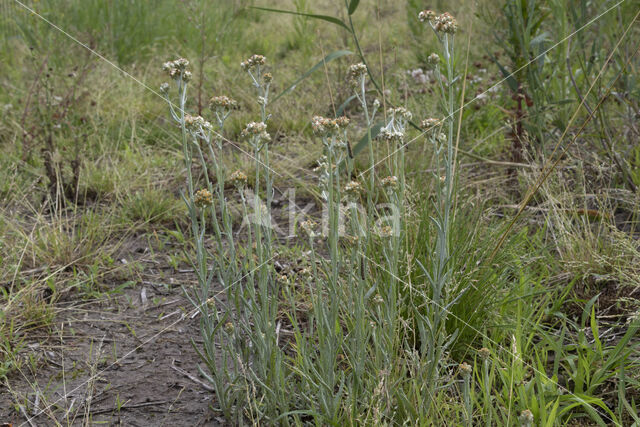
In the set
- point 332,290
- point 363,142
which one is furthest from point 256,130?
point 363,142

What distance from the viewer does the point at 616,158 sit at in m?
2.81

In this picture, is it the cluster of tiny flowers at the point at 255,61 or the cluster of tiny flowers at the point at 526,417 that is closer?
the cluster of tiny flowers at the point at 526,417

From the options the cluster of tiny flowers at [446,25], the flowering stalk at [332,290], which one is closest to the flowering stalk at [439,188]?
the cluster of tiny flowers at [446,25]

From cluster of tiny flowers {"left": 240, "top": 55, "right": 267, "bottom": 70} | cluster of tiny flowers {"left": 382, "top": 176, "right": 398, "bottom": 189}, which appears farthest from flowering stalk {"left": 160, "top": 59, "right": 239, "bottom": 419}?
cluster of tiny flowers {"left": 382, "top": 176, "right": 398, "bottom": 189}

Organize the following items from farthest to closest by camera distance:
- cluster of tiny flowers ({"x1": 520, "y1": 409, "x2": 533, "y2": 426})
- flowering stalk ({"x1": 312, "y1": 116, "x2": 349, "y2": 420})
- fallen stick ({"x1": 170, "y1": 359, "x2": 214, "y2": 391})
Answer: fallen stick ({"x1": 170, "y1": 359, "x2": 214, "y2": 391}), flowering stalk ({"x1": 312, "y1": 116, "x2": 349, "y2": 420}), cluster of tiny flowers ({"x1": 520, "y1": 409, "x2": 533, "y2": 426})

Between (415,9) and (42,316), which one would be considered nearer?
(42,316)

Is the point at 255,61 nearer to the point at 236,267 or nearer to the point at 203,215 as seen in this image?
the point at 203,215

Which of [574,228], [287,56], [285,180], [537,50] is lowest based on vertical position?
[574,228]

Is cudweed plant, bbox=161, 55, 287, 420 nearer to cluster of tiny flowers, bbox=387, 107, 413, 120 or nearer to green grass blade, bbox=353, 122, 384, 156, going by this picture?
cluster of tiny flowers, bbox=387, 107, 413, 120

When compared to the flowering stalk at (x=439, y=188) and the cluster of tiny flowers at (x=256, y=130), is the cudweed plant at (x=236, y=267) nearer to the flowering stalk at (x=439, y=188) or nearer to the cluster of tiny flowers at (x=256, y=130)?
the cluster of tiny flowers at (x=256, y=130)

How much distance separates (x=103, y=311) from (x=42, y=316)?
9.2 inches

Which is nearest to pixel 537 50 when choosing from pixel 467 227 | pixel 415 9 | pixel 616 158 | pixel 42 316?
pixel 616 158

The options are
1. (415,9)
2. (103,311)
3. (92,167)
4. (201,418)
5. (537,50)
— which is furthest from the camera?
(415,9)

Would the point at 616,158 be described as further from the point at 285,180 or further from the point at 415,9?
the point at 415,9
